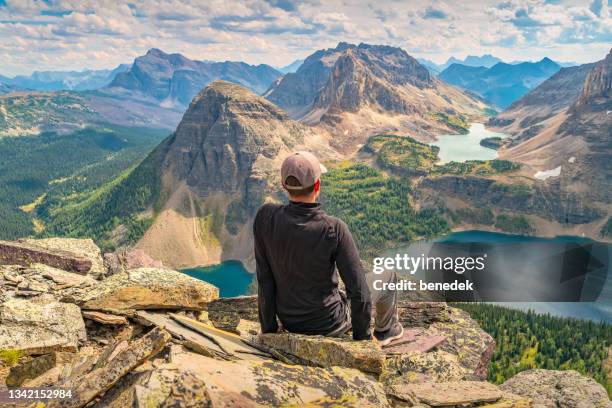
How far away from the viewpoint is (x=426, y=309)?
19312 millimetres

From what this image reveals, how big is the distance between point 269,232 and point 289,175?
64.7 inches

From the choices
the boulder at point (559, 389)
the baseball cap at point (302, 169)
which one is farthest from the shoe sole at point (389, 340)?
the baseball cap at point (302, 169)

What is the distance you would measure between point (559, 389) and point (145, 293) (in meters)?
15.0

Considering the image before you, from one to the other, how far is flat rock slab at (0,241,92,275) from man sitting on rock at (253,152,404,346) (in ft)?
49.4

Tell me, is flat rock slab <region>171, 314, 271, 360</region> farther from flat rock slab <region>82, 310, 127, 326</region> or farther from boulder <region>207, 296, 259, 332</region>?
boulder <region>207, 296, 259, 332</region>

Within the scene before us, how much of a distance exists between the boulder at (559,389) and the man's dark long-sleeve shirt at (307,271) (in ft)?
23.3

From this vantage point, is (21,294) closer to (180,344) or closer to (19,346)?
(19,346)

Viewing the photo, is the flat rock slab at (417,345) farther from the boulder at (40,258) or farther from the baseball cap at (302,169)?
the boulder at (40,258)

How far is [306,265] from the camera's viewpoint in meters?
11.1

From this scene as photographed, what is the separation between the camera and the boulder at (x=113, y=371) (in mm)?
9281

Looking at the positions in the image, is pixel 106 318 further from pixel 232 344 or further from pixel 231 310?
pixel 232 344

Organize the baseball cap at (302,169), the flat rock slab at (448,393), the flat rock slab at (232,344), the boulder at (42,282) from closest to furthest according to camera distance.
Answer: the baseball cap at (302,169)
the flat rock slab at (448,393)
the flat rock slab at (232,344)
the boulder at (42,282)

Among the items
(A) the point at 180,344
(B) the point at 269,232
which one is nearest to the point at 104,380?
(A) the point at 180,344

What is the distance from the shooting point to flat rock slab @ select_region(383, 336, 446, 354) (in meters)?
15.2
